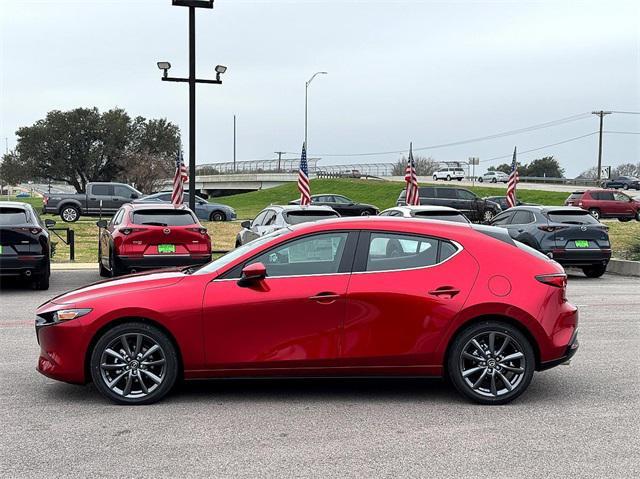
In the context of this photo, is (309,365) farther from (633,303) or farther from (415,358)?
(633,303)

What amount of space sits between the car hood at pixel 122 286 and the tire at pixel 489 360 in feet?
7.69

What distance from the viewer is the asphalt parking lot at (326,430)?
4.55m

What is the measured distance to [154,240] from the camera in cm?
1379

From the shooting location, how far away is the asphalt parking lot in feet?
14.9

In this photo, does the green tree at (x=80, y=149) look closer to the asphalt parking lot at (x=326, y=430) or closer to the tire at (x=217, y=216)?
the tire at (x=217, y=216)

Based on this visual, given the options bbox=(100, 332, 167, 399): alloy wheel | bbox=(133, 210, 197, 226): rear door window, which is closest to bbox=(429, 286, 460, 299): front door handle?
bbox=(100, 332, 167, 399): alloy wheel

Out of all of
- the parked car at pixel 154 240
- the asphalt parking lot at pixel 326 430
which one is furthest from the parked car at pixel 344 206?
the asphalt parking lot at pixel 326 430

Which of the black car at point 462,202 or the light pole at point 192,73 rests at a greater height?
the light pole at point 192,73

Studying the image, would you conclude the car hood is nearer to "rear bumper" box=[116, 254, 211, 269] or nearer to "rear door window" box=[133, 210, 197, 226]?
"rear bumper" box=[116, 254, 211, 269]

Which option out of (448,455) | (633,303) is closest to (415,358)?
(448,455)

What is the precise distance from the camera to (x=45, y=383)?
656 cm

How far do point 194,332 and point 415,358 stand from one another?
1765mm

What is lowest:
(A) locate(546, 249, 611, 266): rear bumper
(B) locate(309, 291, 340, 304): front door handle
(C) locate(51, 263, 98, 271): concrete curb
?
(C) locate(51, 263, 98, 271): concrete curb

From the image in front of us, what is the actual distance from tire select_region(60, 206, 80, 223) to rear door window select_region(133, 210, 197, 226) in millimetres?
19972
